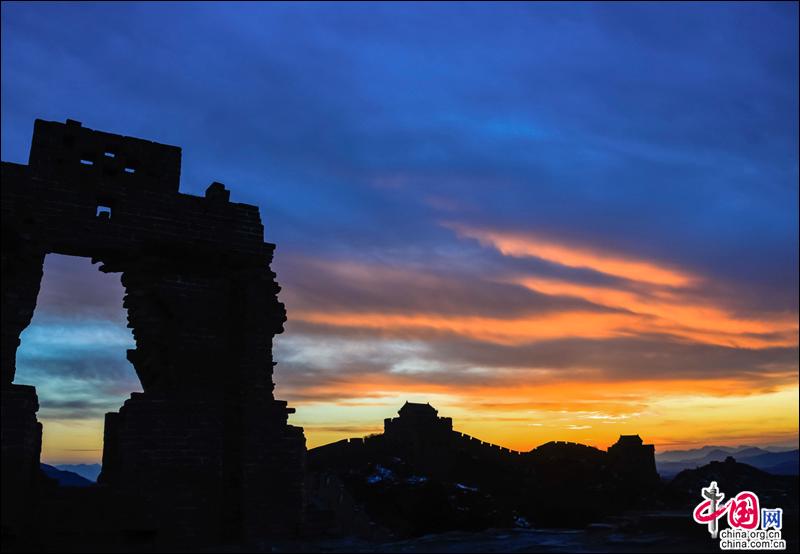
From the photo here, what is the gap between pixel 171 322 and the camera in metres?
11.3

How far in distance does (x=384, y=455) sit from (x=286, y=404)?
3167cm

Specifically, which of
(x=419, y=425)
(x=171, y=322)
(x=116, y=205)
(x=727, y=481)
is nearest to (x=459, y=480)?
(x=419, y=425)

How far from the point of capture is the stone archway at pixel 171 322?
10.4 metres

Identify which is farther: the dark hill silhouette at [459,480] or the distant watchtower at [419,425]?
the distant watchtower at [419,425]

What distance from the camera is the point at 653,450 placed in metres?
47.4

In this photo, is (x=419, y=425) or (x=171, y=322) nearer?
(x=171, y=322)

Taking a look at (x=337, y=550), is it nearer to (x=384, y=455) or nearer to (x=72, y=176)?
(x=72, y=176)

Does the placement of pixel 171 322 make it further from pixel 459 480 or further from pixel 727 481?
pixel 727 481

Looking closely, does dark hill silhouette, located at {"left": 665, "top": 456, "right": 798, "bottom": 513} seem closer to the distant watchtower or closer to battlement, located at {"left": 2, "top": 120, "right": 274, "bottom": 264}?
the distant watchtower

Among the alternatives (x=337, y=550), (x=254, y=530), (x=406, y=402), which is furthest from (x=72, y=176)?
(x=406, y=402)

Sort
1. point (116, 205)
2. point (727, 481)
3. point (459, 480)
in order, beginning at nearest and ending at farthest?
point (116, 205)
point (459, 480)
point (727, 481)

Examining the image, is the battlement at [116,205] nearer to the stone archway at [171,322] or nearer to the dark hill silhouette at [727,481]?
the stone archway at [171,322]

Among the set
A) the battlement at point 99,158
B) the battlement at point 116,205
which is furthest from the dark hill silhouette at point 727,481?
the battlement at point 99,158

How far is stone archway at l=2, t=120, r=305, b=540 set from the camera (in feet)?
34.0
